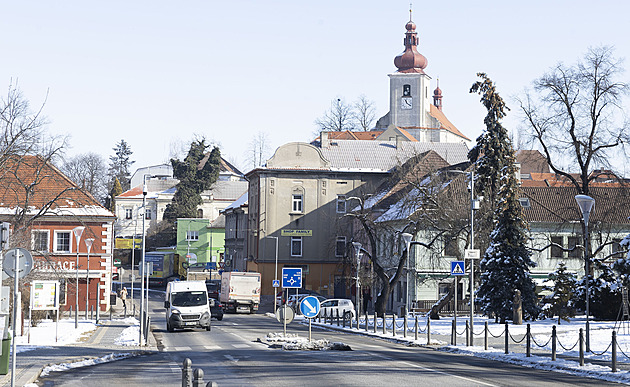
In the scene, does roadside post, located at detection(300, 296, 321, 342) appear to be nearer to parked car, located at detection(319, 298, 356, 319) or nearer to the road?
the road

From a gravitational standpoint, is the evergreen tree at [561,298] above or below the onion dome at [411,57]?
below

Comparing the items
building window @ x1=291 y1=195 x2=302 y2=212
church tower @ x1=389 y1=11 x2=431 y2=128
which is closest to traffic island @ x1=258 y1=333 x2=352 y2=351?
building window @ x1=291 y1=195 x2=302 y2=212

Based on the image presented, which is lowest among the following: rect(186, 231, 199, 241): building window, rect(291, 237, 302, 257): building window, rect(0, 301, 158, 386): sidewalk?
rect(0, 301, 158, 386): sidewalk

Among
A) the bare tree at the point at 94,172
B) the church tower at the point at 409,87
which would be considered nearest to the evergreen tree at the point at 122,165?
the bare tree at the point at 94,172

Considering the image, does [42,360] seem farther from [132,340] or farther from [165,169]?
[165,169]

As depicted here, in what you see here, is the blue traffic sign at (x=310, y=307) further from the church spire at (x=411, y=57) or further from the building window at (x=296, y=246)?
the church spire at (x=411, y=57)

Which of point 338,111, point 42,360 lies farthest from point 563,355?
point 338,111

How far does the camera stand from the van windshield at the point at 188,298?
132 ft

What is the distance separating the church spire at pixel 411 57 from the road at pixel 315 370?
102 meters

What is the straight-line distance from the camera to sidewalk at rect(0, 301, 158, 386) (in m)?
18.7

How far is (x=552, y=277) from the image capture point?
46.2 m

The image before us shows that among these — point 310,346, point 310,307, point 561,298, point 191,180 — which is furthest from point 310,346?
point 191,180

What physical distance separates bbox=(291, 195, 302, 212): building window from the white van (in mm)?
39234

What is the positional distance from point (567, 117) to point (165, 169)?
105677mm
